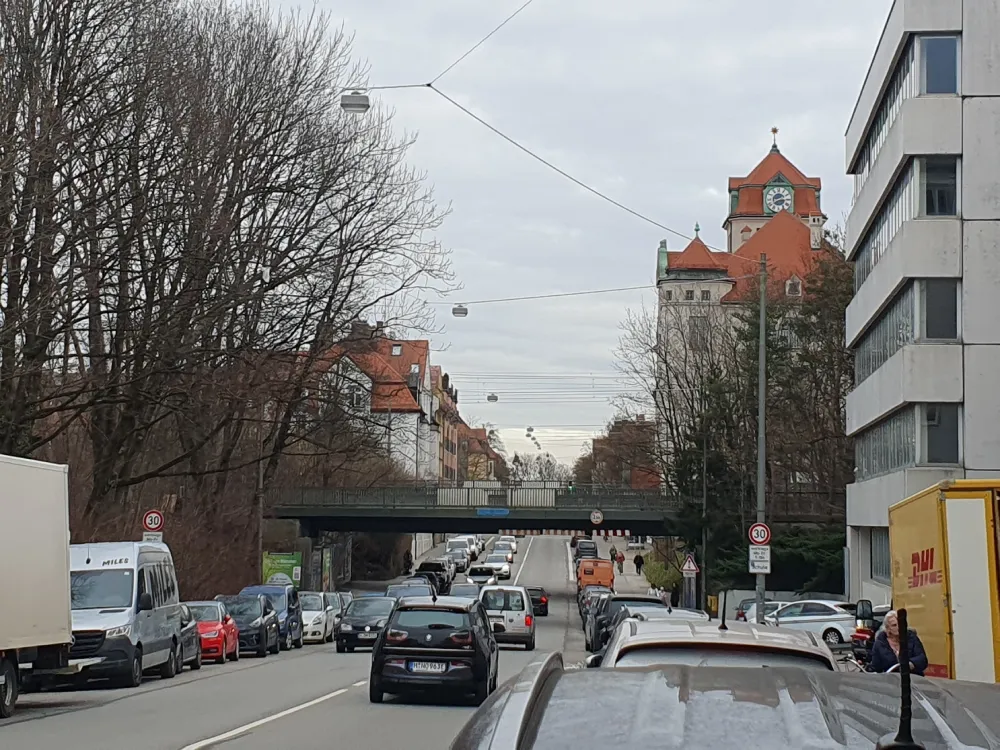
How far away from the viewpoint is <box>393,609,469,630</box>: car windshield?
20047mm

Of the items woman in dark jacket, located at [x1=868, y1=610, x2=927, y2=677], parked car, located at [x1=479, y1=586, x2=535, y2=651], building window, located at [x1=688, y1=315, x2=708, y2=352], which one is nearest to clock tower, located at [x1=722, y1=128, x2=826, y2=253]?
building window, located at [x1=688, y1=315, x2=708, y2=352]

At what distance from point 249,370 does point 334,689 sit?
1241 centimetres

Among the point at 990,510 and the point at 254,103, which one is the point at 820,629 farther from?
the point at 990,510

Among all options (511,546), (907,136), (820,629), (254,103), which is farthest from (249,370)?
(511,546)

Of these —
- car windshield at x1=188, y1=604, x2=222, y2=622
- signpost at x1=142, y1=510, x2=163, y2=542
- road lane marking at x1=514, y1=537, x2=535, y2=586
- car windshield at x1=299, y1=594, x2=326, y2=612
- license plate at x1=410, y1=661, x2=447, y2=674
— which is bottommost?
road lane marking at x1=514, y1=537, x2=535, y2=586

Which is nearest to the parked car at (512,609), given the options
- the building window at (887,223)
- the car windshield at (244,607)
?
the car windshield at (244,607)

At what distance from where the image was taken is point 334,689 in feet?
73.8

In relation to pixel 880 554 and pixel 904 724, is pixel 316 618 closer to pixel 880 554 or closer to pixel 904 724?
pixel 880 554

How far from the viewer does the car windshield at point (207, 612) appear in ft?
105

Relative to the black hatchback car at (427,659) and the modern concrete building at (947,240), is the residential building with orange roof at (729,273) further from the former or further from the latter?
the black hatchback car at (427,659)

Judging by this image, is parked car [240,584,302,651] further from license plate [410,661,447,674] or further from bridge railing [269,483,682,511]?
bridge railing [269,483,682,511]

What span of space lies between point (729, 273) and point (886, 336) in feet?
228

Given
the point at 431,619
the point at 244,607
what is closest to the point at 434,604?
the point at 431,619

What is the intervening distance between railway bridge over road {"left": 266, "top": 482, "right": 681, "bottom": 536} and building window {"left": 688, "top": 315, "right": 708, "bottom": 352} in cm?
771
